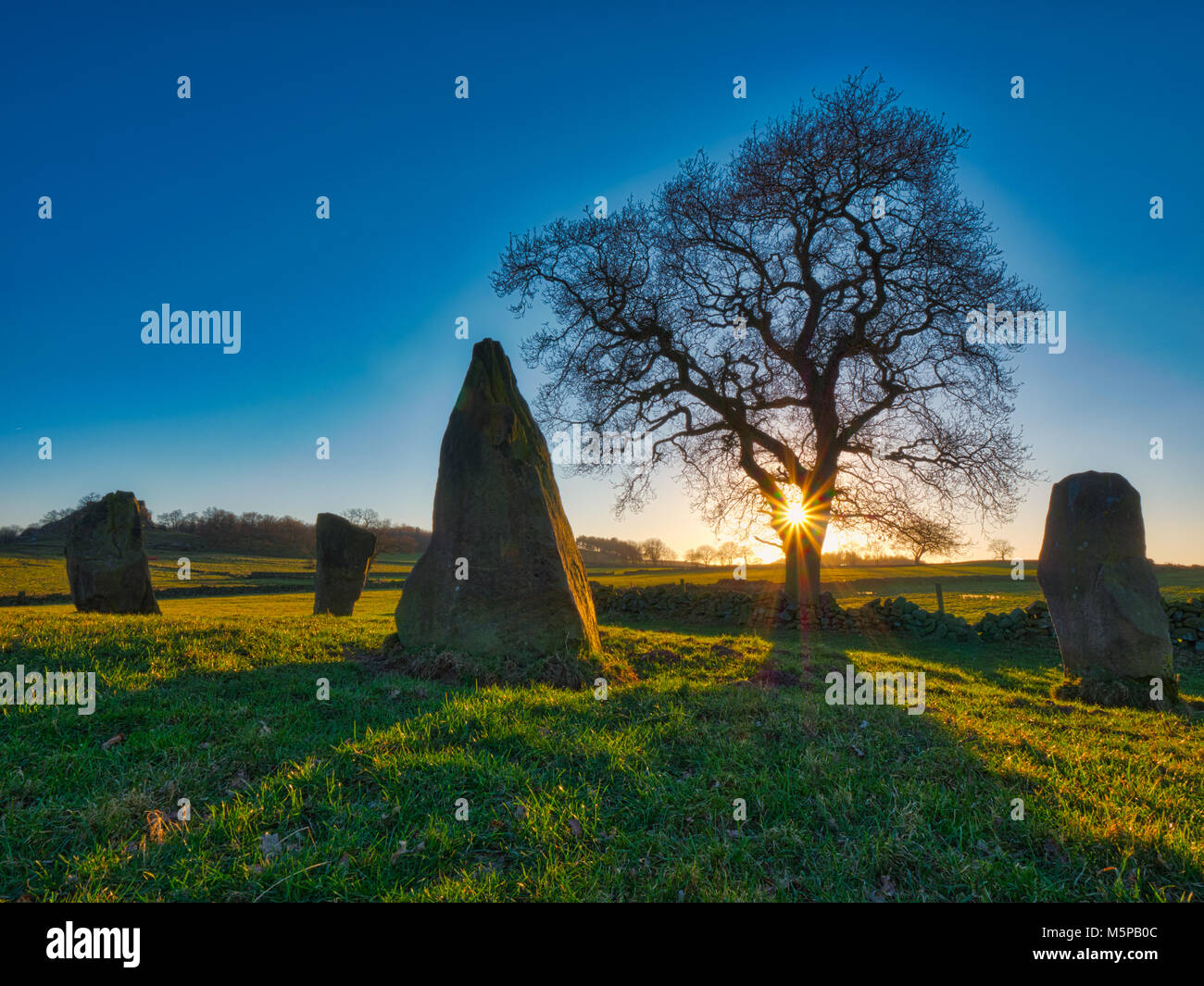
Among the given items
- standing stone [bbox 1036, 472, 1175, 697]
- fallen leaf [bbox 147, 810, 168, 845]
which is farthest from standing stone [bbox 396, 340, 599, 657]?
standing stone [bbox 1036, 472, 1175, 697]

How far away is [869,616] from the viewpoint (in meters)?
18.3

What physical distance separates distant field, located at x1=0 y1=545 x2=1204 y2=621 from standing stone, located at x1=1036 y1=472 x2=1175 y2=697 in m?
11.7

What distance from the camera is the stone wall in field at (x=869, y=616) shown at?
50.3 feet

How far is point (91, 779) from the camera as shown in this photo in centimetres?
395

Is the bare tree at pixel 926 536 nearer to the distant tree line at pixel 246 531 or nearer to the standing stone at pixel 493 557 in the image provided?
the standing stone at pixel 493 557

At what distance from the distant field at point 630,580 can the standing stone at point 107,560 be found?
1342 cm

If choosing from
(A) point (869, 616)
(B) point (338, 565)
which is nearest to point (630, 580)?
(A) point (869, 616)

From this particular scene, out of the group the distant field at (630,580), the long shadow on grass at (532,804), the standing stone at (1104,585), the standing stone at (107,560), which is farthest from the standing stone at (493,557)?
the distant field at (630,580)

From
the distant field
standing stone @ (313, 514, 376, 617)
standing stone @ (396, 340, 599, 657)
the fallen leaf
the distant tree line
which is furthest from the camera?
the distant tree line

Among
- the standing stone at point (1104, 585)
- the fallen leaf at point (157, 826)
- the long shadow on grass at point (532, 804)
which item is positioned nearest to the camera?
the long shadow on grass at point (532, 804)

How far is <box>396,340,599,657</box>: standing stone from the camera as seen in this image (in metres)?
7.84

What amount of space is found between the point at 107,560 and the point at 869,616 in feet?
70.9

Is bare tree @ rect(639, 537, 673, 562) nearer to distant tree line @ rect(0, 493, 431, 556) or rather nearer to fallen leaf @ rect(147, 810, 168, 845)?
distant tree line @ rect(0, 493, 431, 556)
